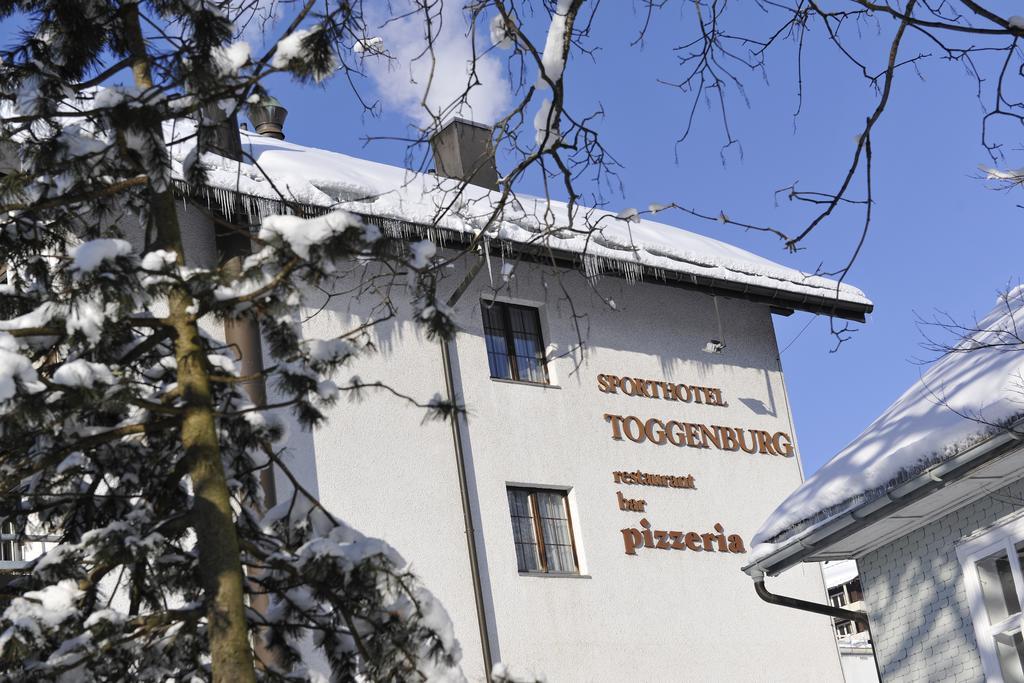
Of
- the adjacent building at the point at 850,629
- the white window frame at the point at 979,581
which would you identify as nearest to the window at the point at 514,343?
the white window frame at the point at 979,581

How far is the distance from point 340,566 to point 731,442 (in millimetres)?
12357

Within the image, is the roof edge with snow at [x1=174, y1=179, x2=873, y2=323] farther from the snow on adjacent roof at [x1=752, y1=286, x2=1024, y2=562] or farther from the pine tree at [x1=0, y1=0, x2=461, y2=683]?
the pine tree at [x1=0, y1=0, x2=461, y2=683]

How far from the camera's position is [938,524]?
11.4 meters

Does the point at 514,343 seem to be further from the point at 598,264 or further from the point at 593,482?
the point at 593,482

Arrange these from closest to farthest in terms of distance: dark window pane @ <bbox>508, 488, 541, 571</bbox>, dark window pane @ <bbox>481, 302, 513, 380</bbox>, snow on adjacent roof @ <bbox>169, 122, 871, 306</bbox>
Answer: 1. snow on adjacent roof @ <bbox>169, 122, 871, 306</bbox>
2. dark window pane @ <bbox>508, 488, 541, 571</bbox>
3. dark window pane @ <bbox>481, 302, 513, 380</bbox>

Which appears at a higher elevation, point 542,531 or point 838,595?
point 838,595

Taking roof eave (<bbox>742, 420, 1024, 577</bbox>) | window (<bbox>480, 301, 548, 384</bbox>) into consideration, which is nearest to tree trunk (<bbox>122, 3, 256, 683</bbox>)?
roof eave (<bbox>742, 420, 1024, 577</bbox>)

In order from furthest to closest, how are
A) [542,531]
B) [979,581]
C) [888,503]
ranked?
[542,531] < [979,581] < [888,503]

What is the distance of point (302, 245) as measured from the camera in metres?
5.79

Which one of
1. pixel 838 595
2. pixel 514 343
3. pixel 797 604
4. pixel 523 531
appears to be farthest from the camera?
pixel 838 595

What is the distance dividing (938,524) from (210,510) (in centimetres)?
726

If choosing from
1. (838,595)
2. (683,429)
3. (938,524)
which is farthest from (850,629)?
(938,524)

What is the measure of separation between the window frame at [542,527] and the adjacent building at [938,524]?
3.79 m

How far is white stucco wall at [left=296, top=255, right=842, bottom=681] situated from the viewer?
14.8 meters
